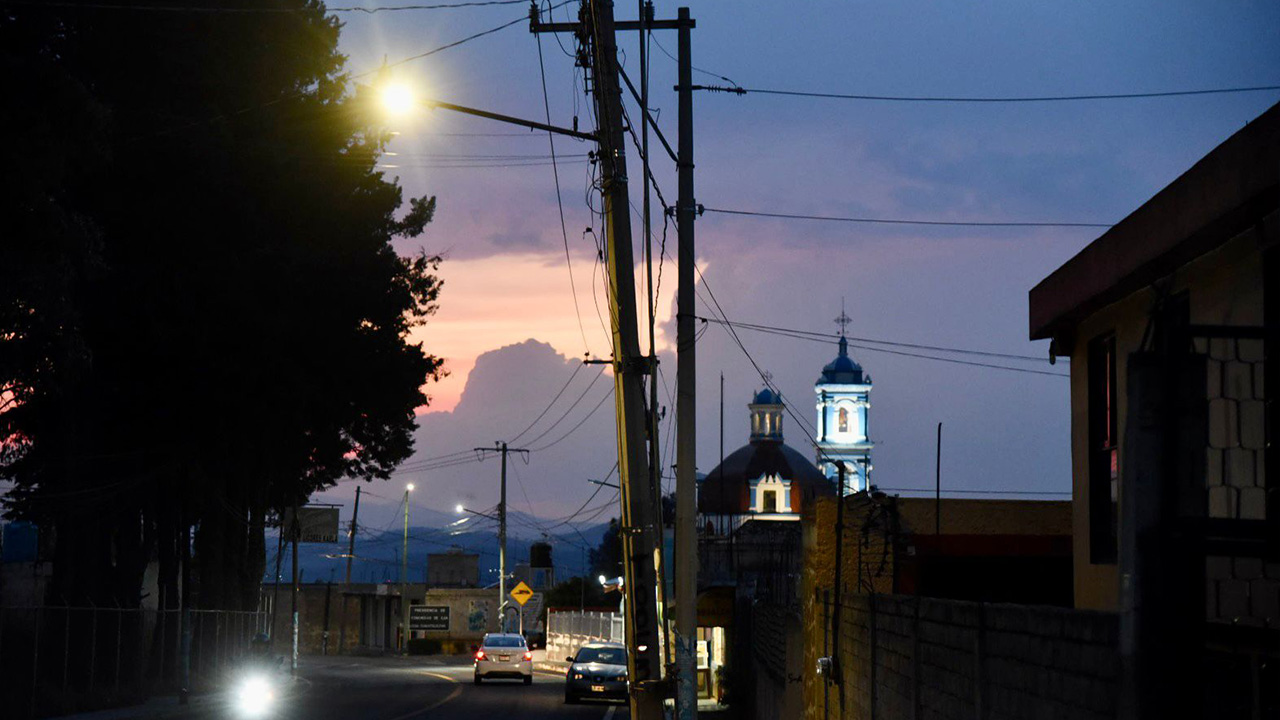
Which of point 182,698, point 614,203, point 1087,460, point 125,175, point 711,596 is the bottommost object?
point 182,698

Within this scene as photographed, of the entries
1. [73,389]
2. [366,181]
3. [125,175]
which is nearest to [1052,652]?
[125,175]

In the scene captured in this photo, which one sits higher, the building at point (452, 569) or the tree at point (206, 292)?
the tree at point (206, 292)

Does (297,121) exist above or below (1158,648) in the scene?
above

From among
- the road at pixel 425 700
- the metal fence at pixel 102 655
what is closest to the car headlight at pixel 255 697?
the road at pixel 425 700

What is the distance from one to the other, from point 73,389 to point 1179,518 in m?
36.4

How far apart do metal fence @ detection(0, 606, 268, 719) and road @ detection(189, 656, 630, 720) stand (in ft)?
7.74

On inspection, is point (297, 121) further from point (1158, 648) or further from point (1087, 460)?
point (1158, 648)

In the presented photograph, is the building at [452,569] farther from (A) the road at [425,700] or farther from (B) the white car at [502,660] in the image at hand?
(B) the white car at [502,660]

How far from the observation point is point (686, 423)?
2117 centimetres

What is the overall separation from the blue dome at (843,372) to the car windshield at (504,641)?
12302cm

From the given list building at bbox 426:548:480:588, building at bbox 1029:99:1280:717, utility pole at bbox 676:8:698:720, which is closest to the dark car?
utility pole at bbox 676:8:698:720

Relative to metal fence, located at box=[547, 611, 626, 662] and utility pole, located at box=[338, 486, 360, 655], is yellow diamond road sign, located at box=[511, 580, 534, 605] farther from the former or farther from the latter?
utility pole, located at box=[338, 486, 360, 655]

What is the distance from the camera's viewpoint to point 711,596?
2947 cm

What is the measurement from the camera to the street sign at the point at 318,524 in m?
73.6
